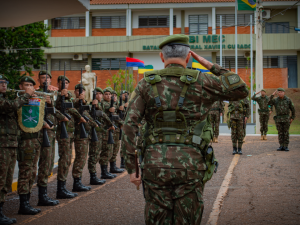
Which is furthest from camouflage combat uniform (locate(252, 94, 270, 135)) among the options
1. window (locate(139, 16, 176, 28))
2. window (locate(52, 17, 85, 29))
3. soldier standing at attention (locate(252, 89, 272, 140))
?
window (locate(52, 17, 85, 29))

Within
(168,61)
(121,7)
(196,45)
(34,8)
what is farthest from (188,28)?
(168,61)

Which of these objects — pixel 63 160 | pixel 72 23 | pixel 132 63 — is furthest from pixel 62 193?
pixel 72 23

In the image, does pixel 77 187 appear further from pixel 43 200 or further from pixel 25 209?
pixel 25 209

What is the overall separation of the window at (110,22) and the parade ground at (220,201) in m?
30.3

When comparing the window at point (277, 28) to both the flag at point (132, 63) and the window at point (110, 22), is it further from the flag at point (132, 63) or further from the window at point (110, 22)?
the flag at point (132, 63)

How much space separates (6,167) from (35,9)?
15.0ft

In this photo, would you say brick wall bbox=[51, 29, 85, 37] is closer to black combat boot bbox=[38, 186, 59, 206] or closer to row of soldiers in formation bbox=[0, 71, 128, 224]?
row of soldiers in formation bbox=[0, 71, 128, 224]

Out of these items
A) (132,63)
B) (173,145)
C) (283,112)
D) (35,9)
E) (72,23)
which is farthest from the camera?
(72,23)

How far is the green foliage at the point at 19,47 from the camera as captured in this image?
60.0 ft

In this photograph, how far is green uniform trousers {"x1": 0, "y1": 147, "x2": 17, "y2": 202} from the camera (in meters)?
5.61

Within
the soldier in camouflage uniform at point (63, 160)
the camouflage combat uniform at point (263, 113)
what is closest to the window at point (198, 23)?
the camouflage combat uniform at point (263, 113)

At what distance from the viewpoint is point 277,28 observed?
37375mm

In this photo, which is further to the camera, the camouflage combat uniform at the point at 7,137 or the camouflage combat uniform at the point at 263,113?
the camouflage combat uniform at the point at 263,113

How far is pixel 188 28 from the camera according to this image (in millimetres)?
37375
